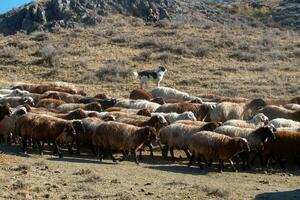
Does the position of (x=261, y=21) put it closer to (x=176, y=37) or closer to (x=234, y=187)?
(x=176, y=37)

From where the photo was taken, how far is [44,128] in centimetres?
1675

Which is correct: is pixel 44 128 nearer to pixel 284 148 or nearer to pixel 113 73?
pixel 284 148

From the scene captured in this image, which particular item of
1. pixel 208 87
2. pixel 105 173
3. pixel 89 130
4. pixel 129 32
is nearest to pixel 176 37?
pixel 129 32

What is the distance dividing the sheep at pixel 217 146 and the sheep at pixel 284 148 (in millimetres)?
1239

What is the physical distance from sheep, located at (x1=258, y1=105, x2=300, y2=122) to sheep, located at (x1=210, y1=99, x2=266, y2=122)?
0.58 meters

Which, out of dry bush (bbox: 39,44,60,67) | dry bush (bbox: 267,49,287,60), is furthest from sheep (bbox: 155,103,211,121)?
dry bush (bbox: 267,49,287,60)

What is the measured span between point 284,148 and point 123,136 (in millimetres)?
4417

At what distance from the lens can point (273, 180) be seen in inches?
576

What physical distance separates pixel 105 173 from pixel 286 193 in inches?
166

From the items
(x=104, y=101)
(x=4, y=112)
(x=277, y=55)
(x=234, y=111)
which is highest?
(x=277, y=55)

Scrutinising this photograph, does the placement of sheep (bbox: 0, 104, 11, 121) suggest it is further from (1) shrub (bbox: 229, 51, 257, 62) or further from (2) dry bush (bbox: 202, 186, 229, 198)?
(1) shrub (bbox: 229, 51, 257, 62)

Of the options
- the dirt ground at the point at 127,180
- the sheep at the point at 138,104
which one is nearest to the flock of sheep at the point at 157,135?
the dirt ground at the point at 127,180

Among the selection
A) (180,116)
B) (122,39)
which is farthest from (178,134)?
(122,39)

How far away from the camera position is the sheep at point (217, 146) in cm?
1540
